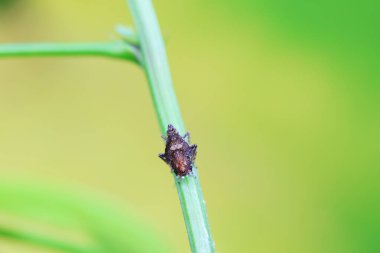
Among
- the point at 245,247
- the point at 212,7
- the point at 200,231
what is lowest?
the point at 200,231

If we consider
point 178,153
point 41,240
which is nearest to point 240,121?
point 41,240

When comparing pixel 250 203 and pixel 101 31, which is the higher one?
pixel 101 31

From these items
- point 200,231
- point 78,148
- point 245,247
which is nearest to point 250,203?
point 245,247

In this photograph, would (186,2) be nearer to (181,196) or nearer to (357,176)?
(357,176)

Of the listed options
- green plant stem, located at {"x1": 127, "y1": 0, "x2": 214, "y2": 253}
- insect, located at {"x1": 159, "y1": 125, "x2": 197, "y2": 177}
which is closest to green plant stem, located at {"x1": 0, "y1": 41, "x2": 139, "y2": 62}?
green plant stem, located at {"x1": 127, "y1": 0, "x2": 214, "y2": 253}

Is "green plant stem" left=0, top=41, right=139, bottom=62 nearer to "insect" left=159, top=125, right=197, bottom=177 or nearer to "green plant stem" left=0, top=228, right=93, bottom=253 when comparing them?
"insect" left=159, top=125, right=197, bottom=177

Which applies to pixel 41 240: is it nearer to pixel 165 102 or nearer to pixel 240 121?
pixel 165 102
